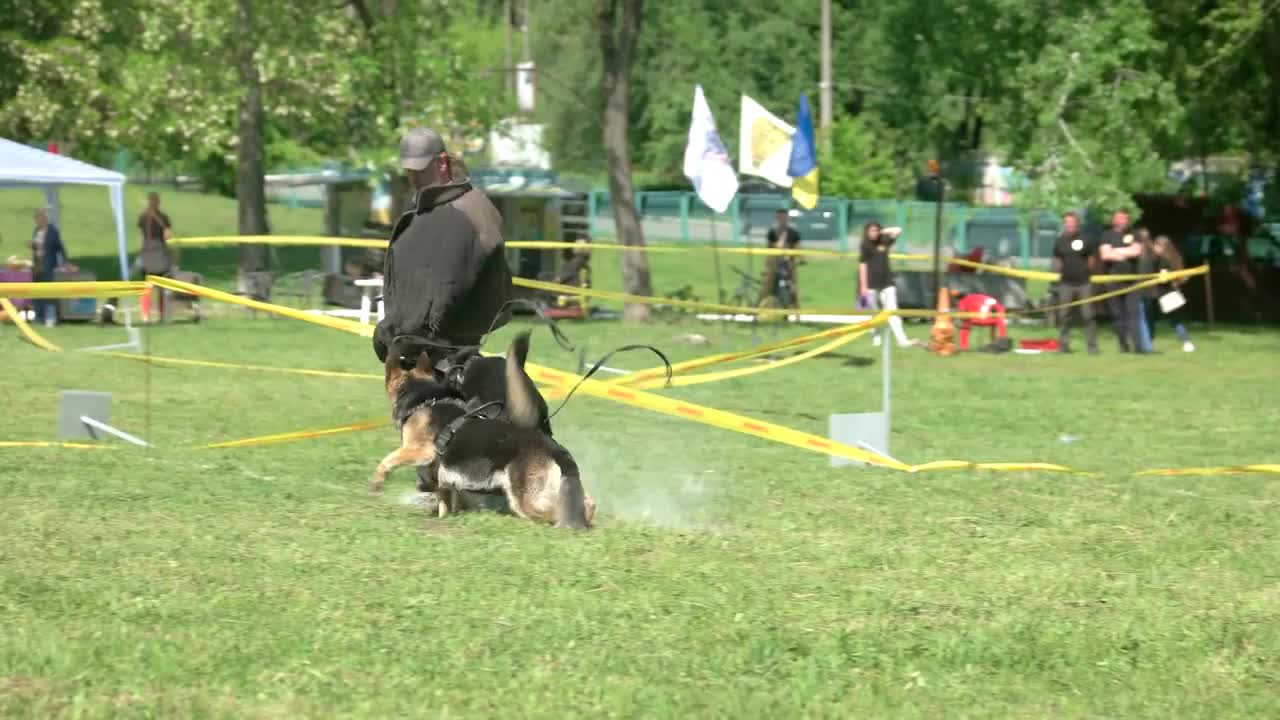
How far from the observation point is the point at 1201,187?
33.7 meters

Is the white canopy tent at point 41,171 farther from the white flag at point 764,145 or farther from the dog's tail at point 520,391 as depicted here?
the dog's tail at point 520,391

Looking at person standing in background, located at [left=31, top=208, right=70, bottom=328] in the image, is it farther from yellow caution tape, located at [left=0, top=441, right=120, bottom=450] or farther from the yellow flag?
yellow caution tape, located at [left=0, top=441, right=120, bottom=450]

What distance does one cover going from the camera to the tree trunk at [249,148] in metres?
31.2

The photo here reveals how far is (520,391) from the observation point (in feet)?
26.3

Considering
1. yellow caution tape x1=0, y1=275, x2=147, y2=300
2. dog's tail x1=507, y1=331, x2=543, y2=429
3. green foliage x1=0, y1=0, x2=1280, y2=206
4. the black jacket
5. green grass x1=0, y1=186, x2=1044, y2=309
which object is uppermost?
green foliage x1=0, y1=0, x2=1280, y2=206

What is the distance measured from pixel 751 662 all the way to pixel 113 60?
33107mm

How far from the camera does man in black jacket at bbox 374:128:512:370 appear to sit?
27.3 ft

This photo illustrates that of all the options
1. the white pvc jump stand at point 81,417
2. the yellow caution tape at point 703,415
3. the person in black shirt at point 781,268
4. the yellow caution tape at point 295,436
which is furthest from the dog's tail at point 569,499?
the person in black shirt at point 781,268

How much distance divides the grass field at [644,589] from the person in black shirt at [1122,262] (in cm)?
1074

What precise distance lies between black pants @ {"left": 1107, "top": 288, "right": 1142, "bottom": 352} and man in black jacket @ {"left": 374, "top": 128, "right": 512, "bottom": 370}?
16.1 m

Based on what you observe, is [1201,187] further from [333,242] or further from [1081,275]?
[333,242]

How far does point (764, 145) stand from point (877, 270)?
2462mm

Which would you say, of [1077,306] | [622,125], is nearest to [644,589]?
[1077,306]

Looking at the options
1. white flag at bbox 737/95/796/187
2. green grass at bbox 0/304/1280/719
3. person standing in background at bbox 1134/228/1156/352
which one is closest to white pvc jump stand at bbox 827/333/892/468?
green grass at bbox 0/304/1280/719
